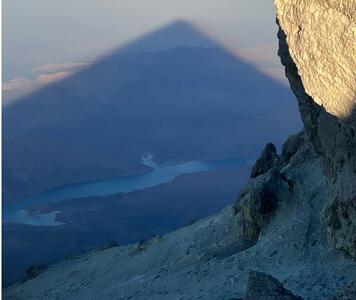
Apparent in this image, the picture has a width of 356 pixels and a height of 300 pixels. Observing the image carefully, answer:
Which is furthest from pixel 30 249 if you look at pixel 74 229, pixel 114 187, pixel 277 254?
pixel 277 254

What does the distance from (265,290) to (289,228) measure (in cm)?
548

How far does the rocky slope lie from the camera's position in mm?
7438

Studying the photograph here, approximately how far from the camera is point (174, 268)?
1534 cm

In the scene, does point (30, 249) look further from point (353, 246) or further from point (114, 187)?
point (353, 246)

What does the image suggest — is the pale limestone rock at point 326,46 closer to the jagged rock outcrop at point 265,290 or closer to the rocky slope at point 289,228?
the rocky slope at point 289,228

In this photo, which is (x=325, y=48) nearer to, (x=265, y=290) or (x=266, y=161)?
(x=265, y=290)

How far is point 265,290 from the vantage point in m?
8.22

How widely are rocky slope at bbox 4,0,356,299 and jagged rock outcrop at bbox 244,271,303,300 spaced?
1 cm

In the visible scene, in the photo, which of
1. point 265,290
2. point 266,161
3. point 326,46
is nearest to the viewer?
point 326,46

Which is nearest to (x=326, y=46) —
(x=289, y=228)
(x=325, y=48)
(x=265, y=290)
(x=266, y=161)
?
(x=325, y=48)

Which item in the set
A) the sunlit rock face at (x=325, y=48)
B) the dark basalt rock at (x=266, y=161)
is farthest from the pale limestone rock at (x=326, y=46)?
the dark basalt rock at (x=266, y=161)

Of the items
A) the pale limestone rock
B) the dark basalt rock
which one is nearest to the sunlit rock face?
the pale limestone rock

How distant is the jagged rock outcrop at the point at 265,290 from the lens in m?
8.07

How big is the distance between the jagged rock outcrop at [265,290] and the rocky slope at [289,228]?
0.04 feet
